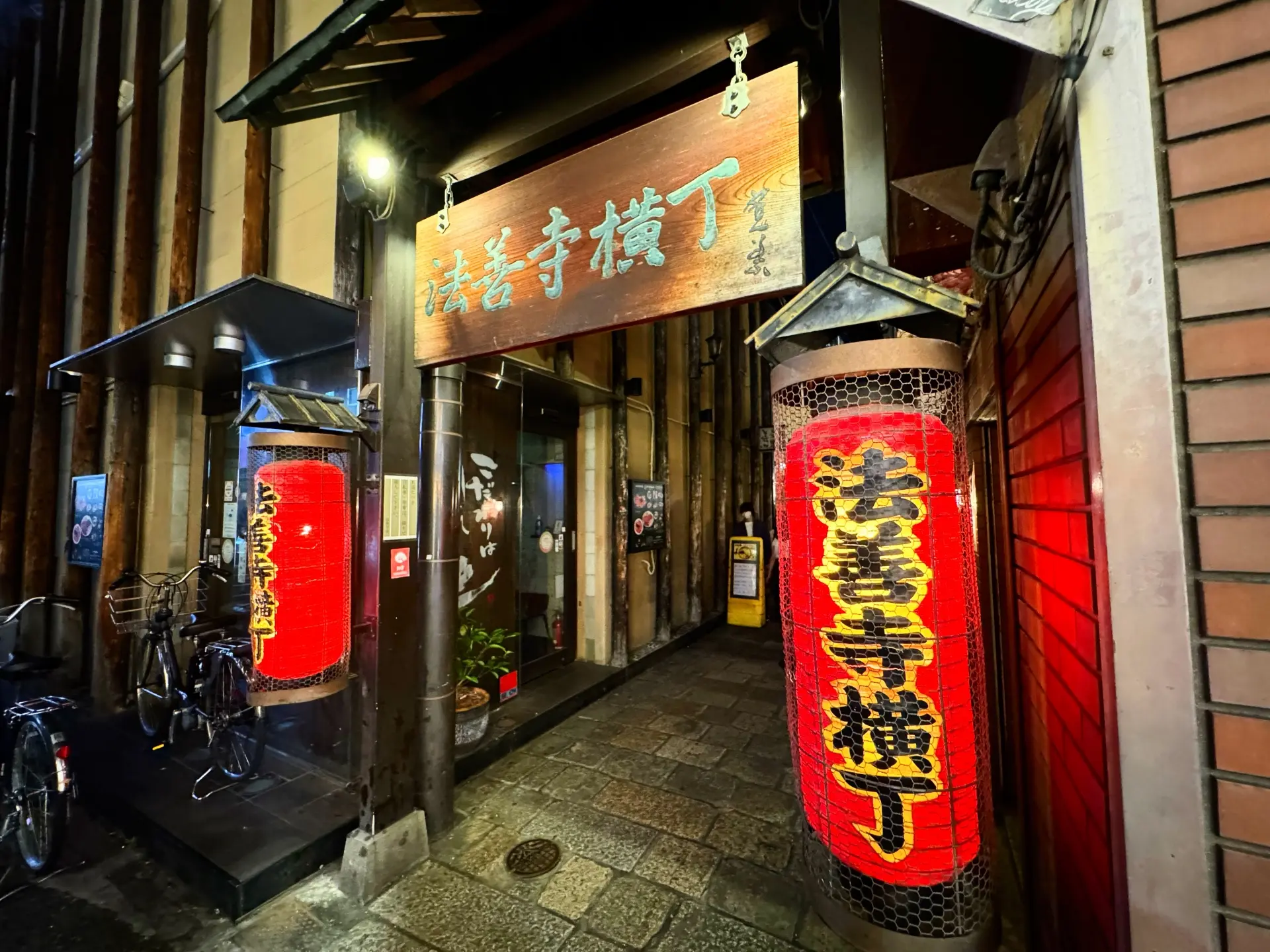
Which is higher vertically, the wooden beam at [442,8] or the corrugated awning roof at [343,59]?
the wooden beam at [442,8]

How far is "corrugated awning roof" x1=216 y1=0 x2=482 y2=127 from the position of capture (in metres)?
3.01

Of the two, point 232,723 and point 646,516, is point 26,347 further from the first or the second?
point 646,516

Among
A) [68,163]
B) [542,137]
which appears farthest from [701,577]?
[68,163]

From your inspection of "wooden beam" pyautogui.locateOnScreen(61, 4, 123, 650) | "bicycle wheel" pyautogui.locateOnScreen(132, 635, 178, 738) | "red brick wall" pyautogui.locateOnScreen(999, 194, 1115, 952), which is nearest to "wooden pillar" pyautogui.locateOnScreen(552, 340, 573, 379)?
"red brick wall" pyautogui.locateOnScreen(999, 194, 1115, 952)

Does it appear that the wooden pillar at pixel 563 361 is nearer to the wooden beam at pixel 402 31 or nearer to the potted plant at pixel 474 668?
the potted plant at pixel 474 668

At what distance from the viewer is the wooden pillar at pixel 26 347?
26.1 ft

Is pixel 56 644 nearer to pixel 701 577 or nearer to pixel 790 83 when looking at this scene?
pixel 701 577

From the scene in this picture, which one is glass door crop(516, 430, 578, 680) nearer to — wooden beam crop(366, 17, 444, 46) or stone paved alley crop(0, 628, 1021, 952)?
stone paved alley crop(0, 628, 1021, 952)

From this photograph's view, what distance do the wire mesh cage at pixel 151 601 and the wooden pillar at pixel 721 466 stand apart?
30.4ft

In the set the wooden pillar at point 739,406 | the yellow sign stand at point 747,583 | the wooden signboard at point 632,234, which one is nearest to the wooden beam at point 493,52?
the wooden signboard at point 632,234

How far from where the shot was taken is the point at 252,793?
4.45 m

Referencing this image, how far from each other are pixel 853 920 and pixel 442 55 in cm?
557

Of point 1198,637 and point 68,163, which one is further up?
point 68,163

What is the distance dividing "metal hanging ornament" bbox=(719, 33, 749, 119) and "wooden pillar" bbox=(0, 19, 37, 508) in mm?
12057
